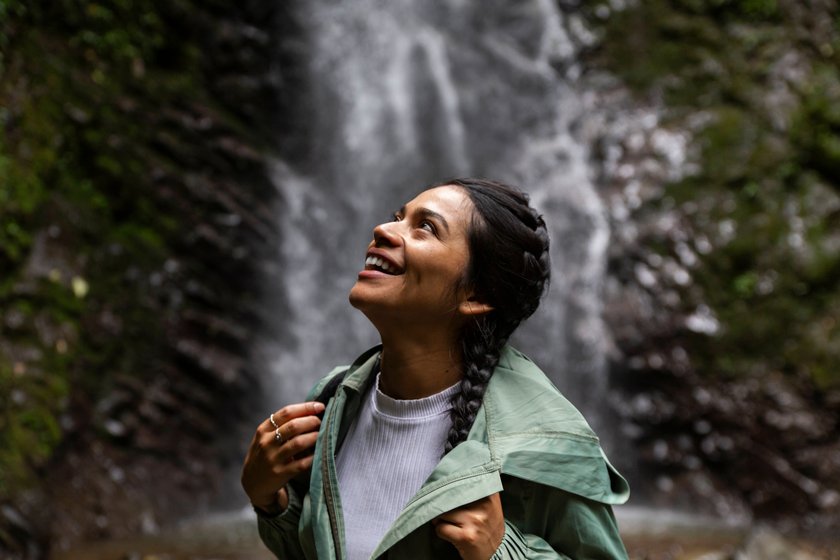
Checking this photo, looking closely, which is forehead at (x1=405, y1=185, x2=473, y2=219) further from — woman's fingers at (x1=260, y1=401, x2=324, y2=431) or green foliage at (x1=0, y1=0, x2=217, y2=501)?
green foliage at (x1=0, y1=0, x2=217, y2=501)

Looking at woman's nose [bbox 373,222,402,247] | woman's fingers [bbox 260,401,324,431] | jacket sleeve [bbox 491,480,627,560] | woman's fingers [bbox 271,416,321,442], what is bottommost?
jacket sleeve [bbox 491,480,627,560]

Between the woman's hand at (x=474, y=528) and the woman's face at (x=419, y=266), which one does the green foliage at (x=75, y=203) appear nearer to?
the woman's face at (x=419, y=266)

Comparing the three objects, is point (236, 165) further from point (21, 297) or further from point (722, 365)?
point (722, 365)

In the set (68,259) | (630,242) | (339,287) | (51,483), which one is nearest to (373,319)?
(51,483)

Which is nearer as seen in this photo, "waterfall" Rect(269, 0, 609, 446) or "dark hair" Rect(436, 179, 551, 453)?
"dark hair" Rect(436, 179, 551, 453)

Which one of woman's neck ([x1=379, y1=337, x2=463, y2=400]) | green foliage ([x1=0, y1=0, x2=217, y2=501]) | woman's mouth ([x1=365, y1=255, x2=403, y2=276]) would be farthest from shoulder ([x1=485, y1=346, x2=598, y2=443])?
green foliage ([x1=0, y1=0, x2=217, y2=501])

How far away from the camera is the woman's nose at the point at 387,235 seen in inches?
67.2

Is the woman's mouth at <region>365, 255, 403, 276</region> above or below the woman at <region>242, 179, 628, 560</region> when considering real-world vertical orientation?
above

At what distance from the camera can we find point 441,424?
172 cm

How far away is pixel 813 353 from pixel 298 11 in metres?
6.77

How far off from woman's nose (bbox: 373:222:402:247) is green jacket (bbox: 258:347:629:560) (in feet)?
1.19

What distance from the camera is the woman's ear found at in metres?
1.72

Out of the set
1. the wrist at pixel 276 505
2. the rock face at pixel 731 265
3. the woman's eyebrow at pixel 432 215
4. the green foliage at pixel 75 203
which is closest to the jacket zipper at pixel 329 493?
the wrist at pixel 276 505

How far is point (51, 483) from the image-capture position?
6.00 meters
